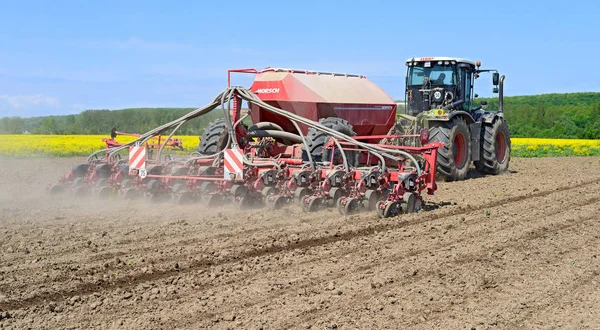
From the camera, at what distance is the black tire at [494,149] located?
588 inches

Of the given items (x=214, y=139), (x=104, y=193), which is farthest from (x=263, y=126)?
(x=104, y=193)

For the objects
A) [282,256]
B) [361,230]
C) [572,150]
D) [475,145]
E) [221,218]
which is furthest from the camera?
[572,150]

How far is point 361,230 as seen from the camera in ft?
24.7

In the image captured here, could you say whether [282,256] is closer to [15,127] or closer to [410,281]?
[410,281]

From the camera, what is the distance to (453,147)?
13.9 meters

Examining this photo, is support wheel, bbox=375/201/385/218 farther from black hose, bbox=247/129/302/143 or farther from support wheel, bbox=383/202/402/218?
black hose, bbox=247/129/302/143

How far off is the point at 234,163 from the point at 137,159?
1.81m

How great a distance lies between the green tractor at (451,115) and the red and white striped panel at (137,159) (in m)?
5.34

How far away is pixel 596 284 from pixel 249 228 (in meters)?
3.77

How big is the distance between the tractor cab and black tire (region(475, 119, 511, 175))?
3.22 feet

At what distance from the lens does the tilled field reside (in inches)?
179

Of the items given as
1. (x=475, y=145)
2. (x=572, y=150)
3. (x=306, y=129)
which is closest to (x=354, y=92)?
(x=306, y=129)

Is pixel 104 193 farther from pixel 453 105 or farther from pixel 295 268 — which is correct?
pixel 453 105

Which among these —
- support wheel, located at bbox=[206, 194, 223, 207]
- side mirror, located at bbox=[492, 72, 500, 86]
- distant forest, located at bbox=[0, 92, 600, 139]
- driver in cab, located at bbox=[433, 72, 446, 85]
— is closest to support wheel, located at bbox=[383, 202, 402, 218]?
→ support wheel, located at bbox=[206, 194, 223, 207]
